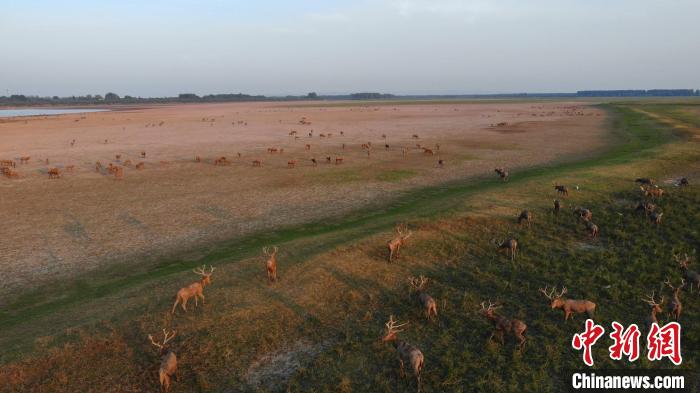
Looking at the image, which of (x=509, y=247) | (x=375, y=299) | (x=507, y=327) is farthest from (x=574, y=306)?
(x=375, y=299)

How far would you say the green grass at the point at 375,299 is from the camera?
462 inches

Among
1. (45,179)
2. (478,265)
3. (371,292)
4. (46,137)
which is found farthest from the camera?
(46,137)

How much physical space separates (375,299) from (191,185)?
2393 cm

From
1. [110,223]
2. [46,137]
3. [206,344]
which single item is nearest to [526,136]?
[110,223]

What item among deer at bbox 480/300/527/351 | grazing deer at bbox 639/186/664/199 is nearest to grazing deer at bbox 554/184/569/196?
grazing deer at bbox 639/186/664/199

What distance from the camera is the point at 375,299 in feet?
50.1

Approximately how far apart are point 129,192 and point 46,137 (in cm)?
4924

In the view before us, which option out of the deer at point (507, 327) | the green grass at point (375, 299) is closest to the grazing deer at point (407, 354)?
the green grass at point (375, 299)

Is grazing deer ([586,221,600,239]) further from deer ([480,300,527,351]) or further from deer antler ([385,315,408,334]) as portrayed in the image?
deer antler ([385,315,408,334])

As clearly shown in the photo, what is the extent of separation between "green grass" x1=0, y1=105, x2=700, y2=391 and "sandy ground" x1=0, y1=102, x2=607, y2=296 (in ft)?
9.32

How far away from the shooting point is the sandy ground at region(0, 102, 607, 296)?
21938 mm

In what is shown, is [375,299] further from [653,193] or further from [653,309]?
[653,193]

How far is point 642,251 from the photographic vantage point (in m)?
18.3

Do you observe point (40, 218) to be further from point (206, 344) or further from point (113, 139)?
point (113, 139)
